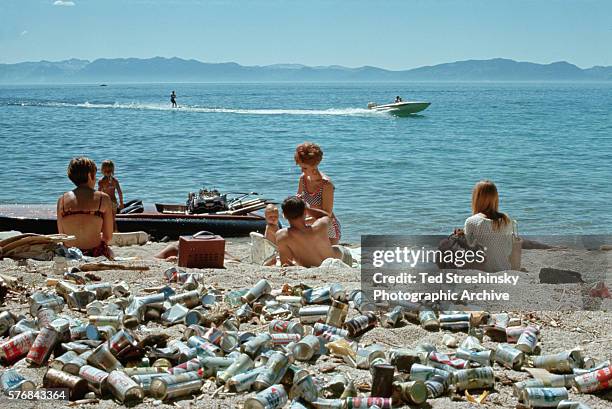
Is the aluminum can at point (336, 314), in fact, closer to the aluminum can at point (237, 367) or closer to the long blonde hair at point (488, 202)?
the aluminum can at point (237, 367)

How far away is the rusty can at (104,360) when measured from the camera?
4.42 m

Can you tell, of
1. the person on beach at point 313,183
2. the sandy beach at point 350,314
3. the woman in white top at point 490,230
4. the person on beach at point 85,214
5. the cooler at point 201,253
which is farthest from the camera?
the person on beach at point 313,183

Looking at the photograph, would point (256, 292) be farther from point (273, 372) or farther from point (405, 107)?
point (405, 107)

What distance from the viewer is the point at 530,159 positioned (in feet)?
99.8

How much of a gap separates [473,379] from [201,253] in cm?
348

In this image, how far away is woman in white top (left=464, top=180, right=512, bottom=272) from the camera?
22.9 feet

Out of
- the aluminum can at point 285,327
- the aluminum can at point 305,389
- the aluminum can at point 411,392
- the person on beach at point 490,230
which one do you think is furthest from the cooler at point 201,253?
the aluminum can at point 411,392

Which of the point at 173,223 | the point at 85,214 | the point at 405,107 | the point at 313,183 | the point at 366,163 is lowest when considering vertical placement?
the point at 366,163

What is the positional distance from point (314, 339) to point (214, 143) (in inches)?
1326

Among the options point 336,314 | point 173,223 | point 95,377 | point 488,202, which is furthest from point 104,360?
point 173,223

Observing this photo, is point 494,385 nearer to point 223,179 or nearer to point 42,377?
point 42,377

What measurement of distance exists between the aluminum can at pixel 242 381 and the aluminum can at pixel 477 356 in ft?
3.68

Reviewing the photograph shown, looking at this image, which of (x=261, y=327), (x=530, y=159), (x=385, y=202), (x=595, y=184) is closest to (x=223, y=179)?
(x=385, y=202)

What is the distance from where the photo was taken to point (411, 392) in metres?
4.10
